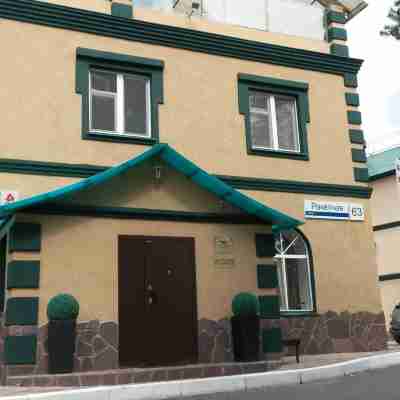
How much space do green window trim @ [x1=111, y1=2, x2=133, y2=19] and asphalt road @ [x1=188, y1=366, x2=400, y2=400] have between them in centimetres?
780

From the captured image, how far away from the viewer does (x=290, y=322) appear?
13055 millimetres

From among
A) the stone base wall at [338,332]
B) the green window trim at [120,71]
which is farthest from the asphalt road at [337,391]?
the green window trim at [120,71]

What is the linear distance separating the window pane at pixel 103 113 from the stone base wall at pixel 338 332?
5.22 metres

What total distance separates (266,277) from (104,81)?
198 inches

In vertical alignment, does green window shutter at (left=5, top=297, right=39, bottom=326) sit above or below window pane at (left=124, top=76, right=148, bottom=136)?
below

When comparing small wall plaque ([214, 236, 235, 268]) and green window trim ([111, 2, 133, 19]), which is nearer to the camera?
small wall plaque ([214, 236, 235, 268])

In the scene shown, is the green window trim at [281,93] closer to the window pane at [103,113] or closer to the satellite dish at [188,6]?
the satellite dish at [188,6]

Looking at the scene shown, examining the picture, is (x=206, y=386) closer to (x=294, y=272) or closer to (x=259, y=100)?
(x=294, y=272)

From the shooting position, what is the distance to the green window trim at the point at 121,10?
12781mm

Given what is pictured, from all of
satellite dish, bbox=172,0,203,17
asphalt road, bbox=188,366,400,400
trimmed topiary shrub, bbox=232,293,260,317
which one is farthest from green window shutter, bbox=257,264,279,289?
satellite dish, bbox=172,0,203,17

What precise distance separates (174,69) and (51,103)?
2761mm

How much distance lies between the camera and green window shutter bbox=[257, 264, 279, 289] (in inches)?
449

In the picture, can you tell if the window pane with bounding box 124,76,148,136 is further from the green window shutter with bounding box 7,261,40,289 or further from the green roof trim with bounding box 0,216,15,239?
the green window shutter with bounding box 7,261,40,289

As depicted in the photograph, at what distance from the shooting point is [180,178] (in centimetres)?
1122
